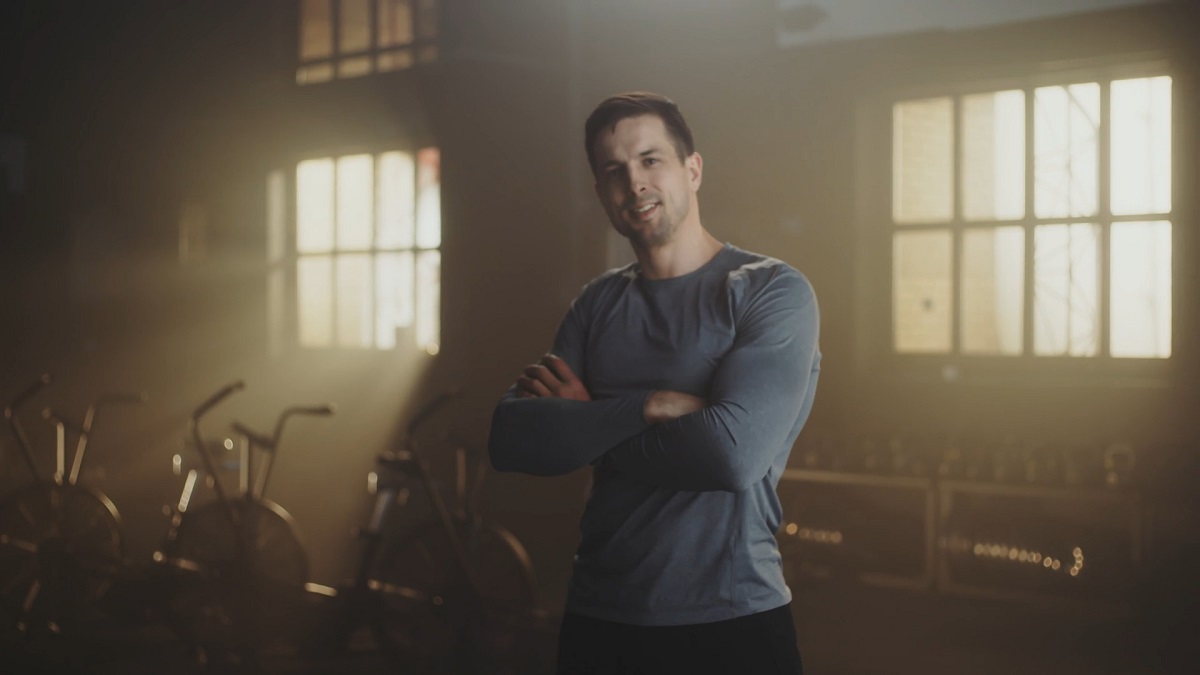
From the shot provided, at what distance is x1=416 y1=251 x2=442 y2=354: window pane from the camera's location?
6836 mm

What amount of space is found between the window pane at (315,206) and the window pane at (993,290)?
3709 millimetres

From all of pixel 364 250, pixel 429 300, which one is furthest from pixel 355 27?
pixel 429 300

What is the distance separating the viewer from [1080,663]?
175 inches

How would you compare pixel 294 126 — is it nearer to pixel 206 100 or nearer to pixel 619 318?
pixel 206 100

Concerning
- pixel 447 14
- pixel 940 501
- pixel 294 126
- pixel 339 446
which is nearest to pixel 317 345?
pixel 339 446

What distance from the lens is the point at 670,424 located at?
196 centimetres

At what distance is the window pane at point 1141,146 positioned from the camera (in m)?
4.85

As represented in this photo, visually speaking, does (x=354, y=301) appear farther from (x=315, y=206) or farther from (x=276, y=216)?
(x=276, y=216)

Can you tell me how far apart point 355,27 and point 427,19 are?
0.58m

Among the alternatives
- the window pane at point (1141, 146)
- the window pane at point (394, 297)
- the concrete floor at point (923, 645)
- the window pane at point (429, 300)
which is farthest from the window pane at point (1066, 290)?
the window pane at point (394, 297)

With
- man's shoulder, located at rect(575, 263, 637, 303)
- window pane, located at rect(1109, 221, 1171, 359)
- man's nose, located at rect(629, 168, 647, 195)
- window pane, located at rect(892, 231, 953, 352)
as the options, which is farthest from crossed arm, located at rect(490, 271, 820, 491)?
window pane, located at rect(892, 231, 953, 352)

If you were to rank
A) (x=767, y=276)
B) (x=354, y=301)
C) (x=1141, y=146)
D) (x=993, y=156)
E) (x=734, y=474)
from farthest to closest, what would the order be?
(x=354, y=301) → (x=993, y=156) → (x=1141, y=146) → (x=767, y=276) → (x=734, y=474)

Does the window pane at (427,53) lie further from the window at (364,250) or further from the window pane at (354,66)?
the window at (364,250)

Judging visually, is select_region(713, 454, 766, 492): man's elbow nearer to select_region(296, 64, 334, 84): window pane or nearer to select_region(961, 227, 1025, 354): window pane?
select_region(961, 227, 1025, 354): window pane
